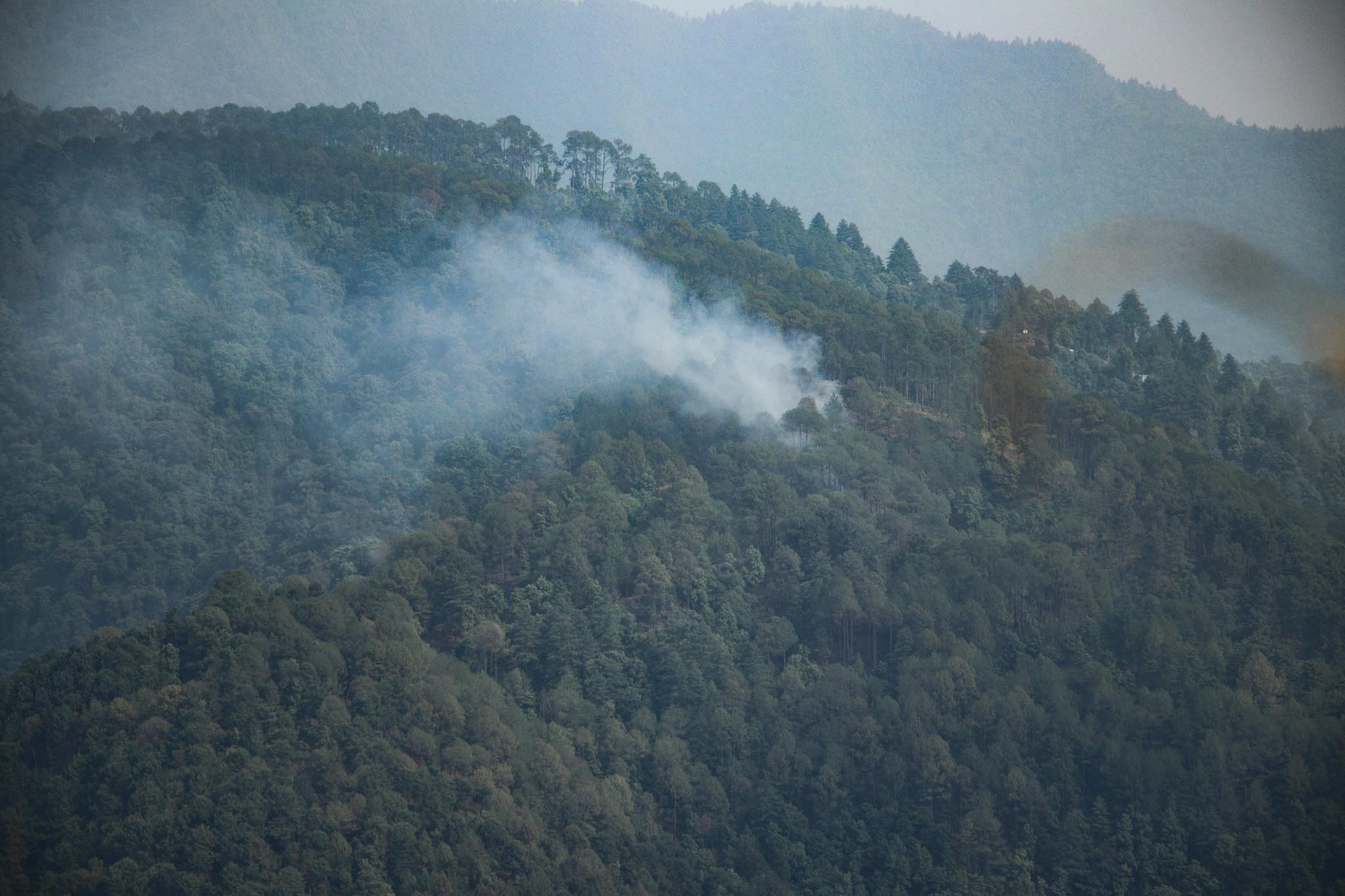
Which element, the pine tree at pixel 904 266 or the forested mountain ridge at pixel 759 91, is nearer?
the pine tree at pixel 904 266

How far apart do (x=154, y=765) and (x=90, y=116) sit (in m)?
52.3

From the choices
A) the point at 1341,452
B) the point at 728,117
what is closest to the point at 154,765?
the point at 1341,452

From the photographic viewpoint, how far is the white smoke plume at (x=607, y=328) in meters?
70.3

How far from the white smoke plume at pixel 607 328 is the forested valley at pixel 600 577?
90 cm

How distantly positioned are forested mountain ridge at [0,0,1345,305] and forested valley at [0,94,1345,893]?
23.4 metres

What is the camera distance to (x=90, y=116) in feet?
290

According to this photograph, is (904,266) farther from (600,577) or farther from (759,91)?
(759,91)

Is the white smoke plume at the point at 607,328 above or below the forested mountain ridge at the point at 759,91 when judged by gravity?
below

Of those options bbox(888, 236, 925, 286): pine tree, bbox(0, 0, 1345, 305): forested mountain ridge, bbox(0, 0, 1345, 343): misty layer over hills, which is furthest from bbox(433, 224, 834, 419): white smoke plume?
bbox(0, 0, 1345, 305): forested mountain ridge

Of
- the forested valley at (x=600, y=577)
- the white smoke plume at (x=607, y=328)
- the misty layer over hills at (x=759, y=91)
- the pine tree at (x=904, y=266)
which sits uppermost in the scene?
the misty layer over hills at (x=759, y=91)

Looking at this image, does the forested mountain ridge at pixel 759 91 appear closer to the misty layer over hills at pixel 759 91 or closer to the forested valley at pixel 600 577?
the misty layer over hills at pixel 759 91

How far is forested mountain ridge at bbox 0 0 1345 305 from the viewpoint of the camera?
105 m

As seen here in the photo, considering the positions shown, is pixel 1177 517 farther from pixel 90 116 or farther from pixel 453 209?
pixel 90 116

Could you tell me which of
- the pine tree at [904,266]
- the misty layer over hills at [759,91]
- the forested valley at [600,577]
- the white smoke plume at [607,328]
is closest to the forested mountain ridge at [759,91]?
the misty layer over hills at [759,91]
